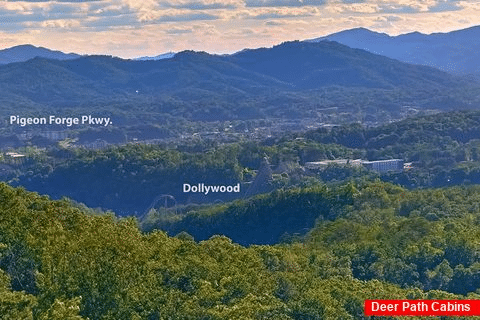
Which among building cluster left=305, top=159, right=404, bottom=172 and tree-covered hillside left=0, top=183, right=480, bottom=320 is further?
building cluster left=305, top=159, right=404, bottom=172

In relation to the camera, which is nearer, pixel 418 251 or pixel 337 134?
pixel 418 251

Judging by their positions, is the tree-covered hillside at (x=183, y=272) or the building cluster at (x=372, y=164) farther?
the building cluster at (x=372, y=164)

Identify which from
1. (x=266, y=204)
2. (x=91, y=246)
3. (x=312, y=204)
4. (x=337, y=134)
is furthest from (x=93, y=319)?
(x=337, y=134)

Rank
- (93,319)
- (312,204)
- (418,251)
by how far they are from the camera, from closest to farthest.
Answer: (93,319) → (418,251) → (312,204)

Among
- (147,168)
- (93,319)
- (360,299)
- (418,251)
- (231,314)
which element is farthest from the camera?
(147,168)

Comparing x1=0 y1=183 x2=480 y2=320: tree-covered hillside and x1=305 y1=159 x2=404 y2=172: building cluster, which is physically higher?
x1=0 y1=183 x2=480 y2=320: tree-covered hillside

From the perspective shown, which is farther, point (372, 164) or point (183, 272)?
point (372, 164)

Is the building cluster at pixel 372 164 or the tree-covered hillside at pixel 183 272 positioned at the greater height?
the tree-covered hillside at pixel 183 272

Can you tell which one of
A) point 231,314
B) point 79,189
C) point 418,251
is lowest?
point 79,189

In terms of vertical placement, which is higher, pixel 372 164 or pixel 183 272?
pixel 183 272

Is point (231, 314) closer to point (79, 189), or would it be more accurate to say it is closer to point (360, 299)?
point (360, 299)

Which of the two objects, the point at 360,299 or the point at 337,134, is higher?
the point at 360,299
